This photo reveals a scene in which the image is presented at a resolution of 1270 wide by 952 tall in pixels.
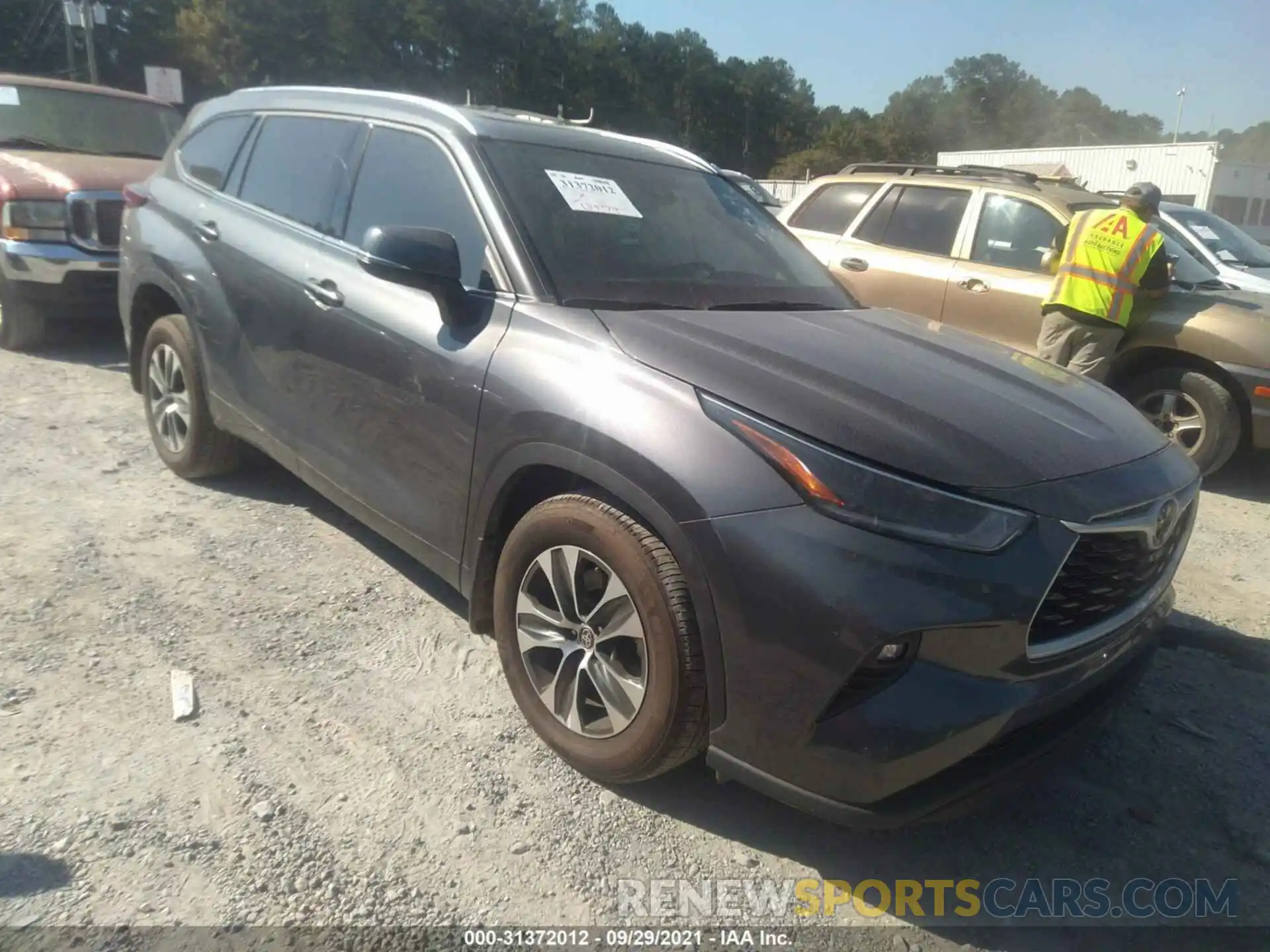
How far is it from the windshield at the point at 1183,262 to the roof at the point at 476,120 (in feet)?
12.7

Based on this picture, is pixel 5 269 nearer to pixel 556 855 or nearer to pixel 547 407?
pixel 547 407

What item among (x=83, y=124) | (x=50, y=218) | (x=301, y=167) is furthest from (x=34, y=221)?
(x=301, y=167)

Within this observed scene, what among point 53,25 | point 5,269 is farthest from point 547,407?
point 53,25

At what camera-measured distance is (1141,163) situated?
88.0ft

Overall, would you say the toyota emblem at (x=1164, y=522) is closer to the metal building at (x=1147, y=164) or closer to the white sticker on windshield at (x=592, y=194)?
the white sticker on windshield at (x=592, y=194)

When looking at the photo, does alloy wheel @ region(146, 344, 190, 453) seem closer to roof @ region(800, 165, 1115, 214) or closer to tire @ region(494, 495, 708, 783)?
tire @ region(494, 495, 708, 783)

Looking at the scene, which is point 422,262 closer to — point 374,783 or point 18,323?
point 374,783

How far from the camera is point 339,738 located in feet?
9.17

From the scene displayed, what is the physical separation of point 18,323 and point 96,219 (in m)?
1.03

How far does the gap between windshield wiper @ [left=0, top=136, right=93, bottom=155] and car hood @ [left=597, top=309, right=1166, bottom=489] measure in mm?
6643

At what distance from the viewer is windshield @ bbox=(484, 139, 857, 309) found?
9.73 ft

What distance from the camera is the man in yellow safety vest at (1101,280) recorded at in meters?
5.79

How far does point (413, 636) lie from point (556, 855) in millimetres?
1212

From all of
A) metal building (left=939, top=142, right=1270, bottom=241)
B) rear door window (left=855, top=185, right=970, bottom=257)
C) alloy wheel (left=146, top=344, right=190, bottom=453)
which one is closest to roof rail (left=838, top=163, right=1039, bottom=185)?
rear door window (left=855, top=185, right=970, bottom=257)
